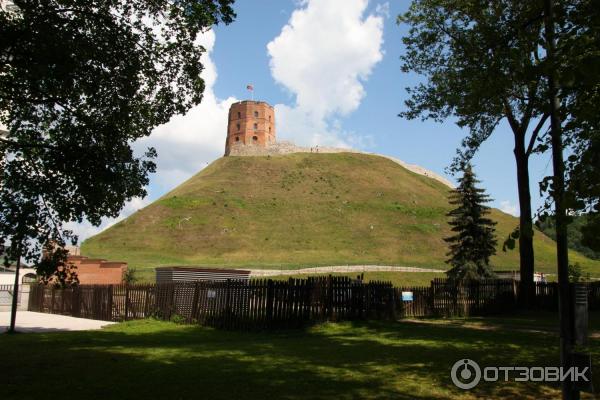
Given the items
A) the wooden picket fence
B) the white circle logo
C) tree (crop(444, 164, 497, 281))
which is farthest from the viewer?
tree (crop(444, 164, 497, 281))

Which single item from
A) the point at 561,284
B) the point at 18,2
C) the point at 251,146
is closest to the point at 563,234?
the point at 561,284

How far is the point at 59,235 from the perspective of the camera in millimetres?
9703

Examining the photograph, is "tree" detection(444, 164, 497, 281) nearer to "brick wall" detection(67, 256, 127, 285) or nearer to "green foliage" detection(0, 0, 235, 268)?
"brick wall" detection(67, 256, 127, 285)

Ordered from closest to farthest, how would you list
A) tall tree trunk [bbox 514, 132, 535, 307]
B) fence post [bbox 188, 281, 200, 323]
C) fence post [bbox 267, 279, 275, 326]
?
1. fence post [bbox 267, 279, 275, 326]
2. fence post [bbox 188, 281, 200, 323]
3. tall tree trunk [bbox 514, 132, 535, 307]

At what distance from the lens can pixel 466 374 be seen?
7.48m

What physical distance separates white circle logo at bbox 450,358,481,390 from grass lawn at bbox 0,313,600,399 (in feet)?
0.43

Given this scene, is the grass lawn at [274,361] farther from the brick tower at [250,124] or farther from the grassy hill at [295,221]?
the brick tower at [250,124]

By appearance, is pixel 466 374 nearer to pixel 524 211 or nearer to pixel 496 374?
pixel 496 374

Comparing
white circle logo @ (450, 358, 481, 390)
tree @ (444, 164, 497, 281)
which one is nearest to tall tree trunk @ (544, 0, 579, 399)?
white circle logo @ (450, 358, 481, 390)

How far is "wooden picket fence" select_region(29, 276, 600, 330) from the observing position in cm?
1558

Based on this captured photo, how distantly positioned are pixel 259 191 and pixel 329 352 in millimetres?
85796

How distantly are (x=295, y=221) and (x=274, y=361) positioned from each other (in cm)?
7414

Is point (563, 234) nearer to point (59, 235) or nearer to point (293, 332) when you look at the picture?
point (59, 235)

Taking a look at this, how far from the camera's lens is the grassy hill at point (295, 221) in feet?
223
